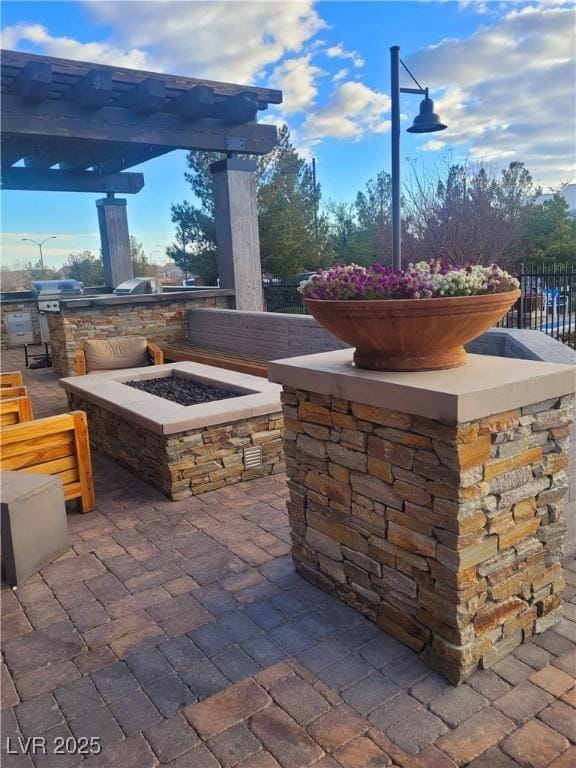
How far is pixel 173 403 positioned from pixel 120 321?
4.18 metres

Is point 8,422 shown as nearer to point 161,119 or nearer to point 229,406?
point 229,406

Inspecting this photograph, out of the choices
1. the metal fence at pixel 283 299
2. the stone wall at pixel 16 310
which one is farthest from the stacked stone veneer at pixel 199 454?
the stone wall at pixel 16 310

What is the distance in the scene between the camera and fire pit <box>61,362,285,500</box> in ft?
12.1

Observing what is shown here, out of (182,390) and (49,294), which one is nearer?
(182,390)

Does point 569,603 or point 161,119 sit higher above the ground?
point 161,119

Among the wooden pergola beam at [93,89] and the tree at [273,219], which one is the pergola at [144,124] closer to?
the wooden pergola beam at [93,89]

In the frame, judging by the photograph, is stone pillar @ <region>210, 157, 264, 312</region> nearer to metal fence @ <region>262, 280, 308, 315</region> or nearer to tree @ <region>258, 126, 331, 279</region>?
metal fence @ <region>262, 280, 308, 315</region>

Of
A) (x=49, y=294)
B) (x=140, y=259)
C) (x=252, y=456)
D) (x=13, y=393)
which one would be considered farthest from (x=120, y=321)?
(x=140, y=259)

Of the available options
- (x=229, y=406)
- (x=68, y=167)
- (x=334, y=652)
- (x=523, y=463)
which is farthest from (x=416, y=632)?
(x=68, y=167)

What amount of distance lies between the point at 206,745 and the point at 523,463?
4.56 ft

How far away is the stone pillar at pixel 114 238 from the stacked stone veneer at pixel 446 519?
33.2 feet

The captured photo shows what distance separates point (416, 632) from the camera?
2.12 meters

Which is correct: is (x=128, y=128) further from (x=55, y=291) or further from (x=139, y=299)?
(x=55, y=291)

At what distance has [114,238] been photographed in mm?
11461
